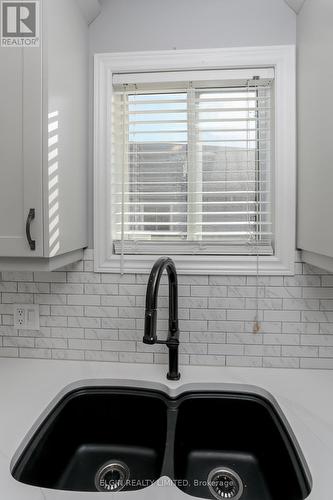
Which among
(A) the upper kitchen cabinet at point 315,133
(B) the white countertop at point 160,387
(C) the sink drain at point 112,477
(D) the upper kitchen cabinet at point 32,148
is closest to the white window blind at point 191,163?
(A) the upper kitchen cabinet at point 315,133

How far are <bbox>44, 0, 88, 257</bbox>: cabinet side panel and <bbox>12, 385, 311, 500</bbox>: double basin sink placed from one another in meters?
0.56

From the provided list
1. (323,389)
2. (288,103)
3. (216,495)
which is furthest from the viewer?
(288,103)

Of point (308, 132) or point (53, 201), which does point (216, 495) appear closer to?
point (53, 201)

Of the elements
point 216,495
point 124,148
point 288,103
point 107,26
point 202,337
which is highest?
point 107,26

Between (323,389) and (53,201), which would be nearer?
(53,201)

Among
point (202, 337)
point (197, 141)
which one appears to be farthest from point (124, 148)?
point (202, 337)

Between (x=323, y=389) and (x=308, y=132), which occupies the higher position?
(x=308, y=132)

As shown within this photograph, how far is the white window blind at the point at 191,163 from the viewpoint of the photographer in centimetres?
126

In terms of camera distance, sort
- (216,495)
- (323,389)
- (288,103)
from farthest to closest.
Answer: (288,103) → (323,389) → (216,495)

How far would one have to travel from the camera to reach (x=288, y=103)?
1.21m

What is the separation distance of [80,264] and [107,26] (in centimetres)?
95

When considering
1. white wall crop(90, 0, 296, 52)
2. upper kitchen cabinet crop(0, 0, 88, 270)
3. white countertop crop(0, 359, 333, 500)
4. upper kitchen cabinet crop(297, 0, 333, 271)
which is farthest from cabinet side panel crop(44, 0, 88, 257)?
upper kitchen cabinet crop(297, 0, 333, 271)

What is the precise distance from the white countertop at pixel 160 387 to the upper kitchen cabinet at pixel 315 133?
0.43m

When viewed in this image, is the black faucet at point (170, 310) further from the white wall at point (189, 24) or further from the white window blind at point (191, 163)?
the white wall at point (189, 24)
